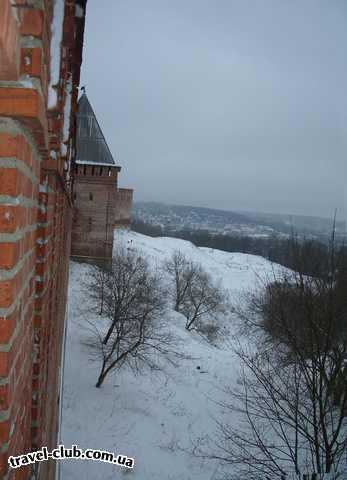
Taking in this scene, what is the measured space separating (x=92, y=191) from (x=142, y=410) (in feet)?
40.7

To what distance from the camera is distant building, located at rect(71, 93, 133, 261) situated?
19.6 meters

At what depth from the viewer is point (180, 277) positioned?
28031mm

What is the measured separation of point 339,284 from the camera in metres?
7.23

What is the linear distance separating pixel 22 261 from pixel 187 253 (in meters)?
39.4

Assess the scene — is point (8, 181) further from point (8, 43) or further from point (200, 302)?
point (200, 302)

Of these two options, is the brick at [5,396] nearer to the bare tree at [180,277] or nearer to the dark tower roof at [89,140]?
the dark tower roof at [89,140]

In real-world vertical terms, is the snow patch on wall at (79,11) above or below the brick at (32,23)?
above

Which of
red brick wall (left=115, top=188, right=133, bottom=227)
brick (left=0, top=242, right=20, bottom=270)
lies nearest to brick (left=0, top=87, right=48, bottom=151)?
brick (left=0, top=242, right=20, bottom=270)

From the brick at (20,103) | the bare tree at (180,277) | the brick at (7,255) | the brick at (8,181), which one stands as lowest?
the bare tree at (180,277)

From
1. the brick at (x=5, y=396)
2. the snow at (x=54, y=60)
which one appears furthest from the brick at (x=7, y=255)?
the snow at (x=54, y=60)

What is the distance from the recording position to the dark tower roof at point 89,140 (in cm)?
1955

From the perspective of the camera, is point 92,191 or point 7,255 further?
point 92,191

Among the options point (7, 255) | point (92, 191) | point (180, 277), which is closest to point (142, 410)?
point (7, 255)

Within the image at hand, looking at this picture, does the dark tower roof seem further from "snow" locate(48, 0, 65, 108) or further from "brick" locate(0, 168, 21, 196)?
"brick" locate(0, 168, 21, 196)
